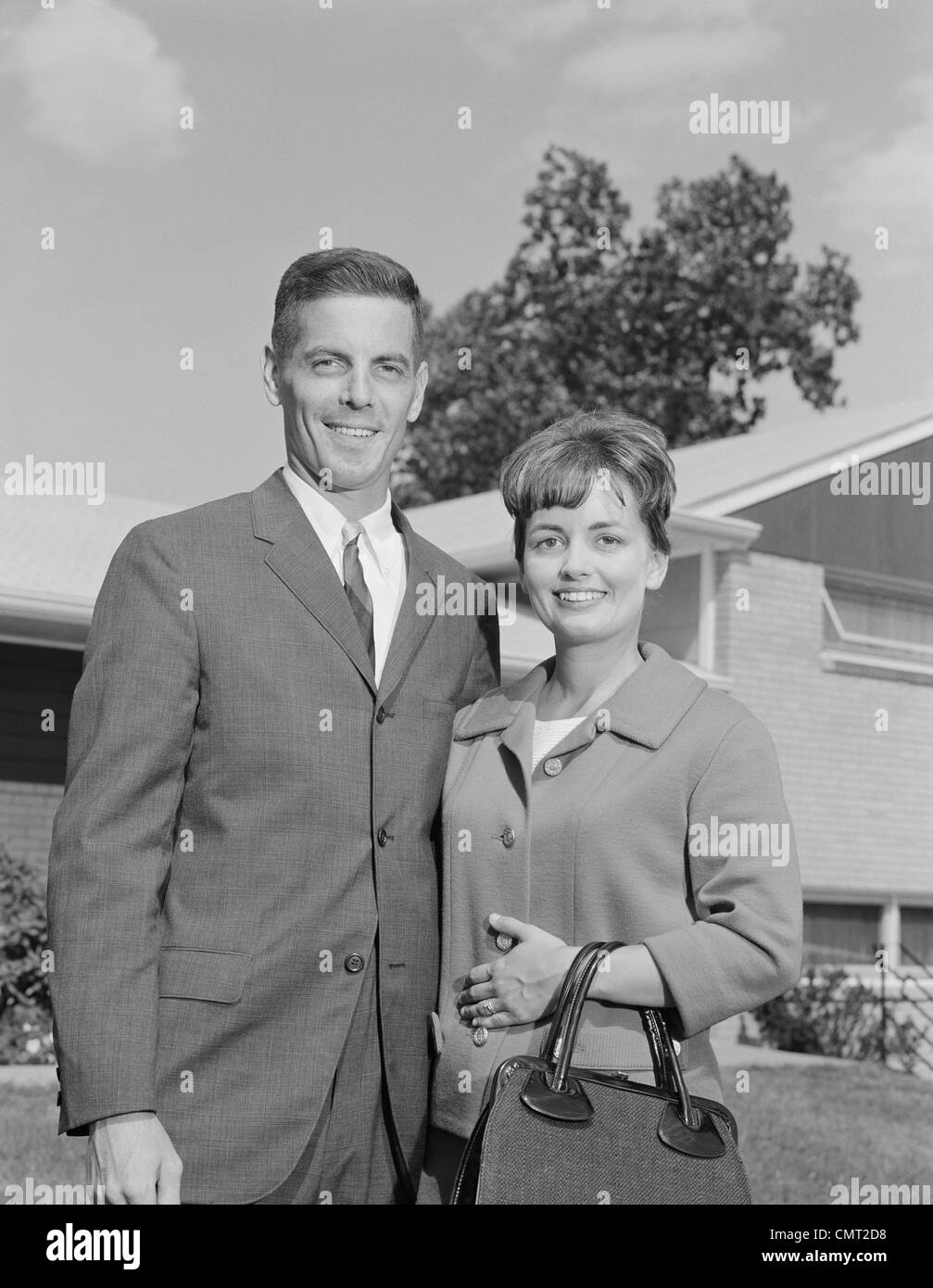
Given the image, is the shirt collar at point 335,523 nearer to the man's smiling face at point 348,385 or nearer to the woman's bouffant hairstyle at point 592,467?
the man's smiling face at point 348,385

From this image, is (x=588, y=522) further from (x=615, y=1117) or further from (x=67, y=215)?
(x=67, y=215)

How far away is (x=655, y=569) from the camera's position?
3.29 m

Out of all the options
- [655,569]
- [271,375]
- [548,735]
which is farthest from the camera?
[271,375]

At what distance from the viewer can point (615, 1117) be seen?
2652mm

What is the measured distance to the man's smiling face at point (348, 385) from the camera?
3355 mm

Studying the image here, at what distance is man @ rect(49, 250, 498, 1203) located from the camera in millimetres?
2891

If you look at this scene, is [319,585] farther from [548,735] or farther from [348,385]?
[548,735]

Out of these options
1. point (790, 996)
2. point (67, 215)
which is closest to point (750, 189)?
point (67, 215)

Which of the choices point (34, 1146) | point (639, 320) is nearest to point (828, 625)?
point (34, 1146)

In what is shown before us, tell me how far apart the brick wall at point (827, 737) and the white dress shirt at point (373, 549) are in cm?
1159

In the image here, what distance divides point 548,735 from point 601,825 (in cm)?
32

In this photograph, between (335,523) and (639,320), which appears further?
(639,320)

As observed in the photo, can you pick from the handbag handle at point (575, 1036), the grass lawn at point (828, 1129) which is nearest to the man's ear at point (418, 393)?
the handbag handle at point (575, 1036)

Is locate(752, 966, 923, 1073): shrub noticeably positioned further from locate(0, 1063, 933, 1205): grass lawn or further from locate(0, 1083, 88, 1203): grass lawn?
locate(0, 1083, 88, 1203): grass lawn
